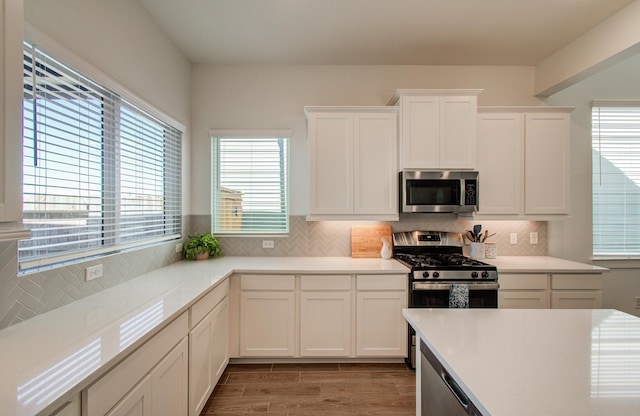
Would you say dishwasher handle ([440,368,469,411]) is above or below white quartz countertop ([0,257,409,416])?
below

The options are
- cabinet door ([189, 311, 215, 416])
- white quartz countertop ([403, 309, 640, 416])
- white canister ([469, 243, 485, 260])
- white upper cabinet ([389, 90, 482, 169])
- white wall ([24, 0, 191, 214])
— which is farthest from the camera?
white canister ([469, 243, 485, 260])

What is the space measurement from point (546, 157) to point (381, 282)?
6.95ft

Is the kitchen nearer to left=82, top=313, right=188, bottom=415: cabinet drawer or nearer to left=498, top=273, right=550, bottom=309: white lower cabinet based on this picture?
left=498, top=273, right=550, bottom=309: white lower cabinet

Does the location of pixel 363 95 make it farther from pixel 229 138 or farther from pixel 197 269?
pixel 197 269

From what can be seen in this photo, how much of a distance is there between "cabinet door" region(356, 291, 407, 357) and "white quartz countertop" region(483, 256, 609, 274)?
106 cm

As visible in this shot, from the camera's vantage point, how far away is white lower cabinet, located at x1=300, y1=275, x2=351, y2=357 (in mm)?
2717

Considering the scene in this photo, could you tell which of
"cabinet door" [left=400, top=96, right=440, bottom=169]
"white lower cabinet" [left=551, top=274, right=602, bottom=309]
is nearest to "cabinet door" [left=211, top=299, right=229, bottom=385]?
"cabinet door" [left=400, top=96, right=440, bottom=169]

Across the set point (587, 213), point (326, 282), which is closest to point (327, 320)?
point (326, 282)

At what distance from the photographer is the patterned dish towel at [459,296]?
2600 mm

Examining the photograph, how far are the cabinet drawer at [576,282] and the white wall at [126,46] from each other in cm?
370

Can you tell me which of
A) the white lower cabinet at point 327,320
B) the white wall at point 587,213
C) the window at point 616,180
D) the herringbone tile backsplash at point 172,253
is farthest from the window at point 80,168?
the window at point 616,180

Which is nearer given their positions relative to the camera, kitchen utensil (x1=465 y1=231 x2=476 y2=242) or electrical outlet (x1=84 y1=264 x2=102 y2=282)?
electrical outlet (x1=84 y1=264 x2=102 y2=282)

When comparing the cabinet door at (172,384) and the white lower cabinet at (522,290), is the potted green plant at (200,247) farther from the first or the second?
the white lower cabinet at (522,290)

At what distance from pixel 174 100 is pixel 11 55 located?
2.00 metres
